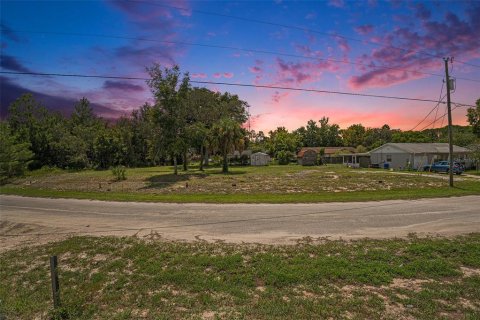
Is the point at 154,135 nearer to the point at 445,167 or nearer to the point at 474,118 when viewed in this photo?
the point at 445,167

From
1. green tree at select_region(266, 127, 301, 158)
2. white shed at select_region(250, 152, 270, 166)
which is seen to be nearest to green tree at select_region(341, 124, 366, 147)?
green tree at select_region(266, 127, 301, 158)

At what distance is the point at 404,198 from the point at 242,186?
13.1m

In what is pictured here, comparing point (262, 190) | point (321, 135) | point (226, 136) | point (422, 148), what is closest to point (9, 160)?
point (226, 136)

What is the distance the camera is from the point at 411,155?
48625 millimetres

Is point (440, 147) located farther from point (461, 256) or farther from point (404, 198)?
point (461, 256)

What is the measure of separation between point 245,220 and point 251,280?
21.9 feet

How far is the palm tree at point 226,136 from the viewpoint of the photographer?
44.2 meters

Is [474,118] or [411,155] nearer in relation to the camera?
[411,155]

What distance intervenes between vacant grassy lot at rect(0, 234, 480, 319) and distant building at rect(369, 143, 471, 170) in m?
42.8

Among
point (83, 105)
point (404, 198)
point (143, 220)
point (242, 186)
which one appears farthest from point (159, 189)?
point (83, 105)

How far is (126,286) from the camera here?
7.38m

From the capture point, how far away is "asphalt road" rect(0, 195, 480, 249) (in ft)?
38.1

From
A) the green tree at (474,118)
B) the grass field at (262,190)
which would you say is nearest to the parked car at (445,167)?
the grass field at (262,190)

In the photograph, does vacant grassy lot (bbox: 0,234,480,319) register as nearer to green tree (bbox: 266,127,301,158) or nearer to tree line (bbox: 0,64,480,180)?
tree line (bbox: 0,64,480,180)
